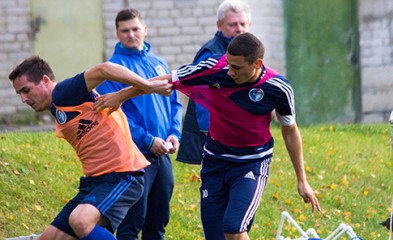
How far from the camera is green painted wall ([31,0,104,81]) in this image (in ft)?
54.5

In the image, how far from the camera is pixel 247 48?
7082mm

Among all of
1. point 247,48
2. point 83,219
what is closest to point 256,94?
point 247,48

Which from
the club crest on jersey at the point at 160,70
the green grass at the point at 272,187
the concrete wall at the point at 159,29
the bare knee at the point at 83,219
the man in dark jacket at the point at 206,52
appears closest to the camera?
the bare knee at the point at 83,219

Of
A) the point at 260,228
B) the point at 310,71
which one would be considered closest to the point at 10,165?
→ the point at 260,228

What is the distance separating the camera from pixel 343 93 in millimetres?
18203

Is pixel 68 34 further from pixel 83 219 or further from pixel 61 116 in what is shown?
pixel 83 219

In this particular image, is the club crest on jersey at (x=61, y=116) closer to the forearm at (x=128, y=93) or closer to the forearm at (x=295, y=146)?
the forearm at (x=128, y=93)

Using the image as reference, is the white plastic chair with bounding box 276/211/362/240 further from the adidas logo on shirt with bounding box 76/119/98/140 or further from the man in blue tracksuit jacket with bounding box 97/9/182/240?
the adidas logo on shirt with bounding box 76/119/98/140

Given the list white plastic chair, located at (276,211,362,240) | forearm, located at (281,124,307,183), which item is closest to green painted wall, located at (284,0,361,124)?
white plastic chair, located at (276,211,362,240)

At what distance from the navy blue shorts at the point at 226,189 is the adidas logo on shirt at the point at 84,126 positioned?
93 cm

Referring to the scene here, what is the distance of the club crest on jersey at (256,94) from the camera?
723 centimetres

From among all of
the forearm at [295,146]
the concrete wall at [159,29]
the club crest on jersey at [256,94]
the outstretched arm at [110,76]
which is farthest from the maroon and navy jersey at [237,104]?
the concrete wall at [159,29]

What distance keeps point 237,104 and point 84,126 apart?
1.10 metres

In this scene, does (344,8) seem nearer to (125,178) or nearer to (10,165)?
(10,165)
